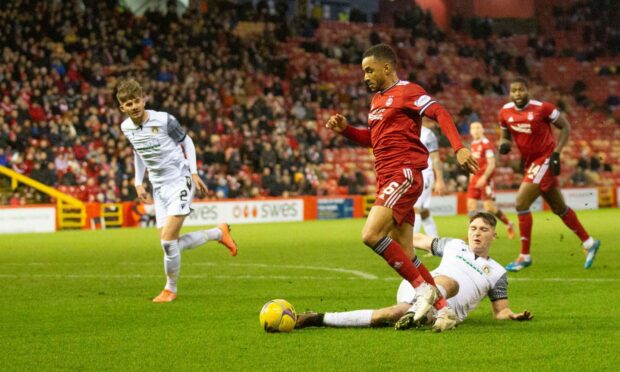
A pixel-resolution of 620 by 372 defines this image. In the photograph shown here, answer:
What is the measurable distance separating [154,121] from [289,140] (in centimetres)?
2240

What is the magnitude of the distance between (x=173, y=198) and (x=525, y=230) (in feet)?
16.9

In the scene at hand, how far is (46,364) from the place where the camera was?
6.57 metres

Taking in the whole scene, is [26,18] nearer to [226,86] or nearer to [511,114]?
[226,86]

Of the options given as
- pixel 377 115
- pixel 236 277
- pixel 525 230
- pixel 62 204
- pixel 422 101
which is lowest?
pixel 62 204

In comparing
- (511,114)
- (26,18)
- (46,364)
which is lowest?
(46,364)

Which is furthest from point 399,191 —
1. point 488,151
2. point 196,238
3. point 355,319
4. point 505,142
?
point 488,151

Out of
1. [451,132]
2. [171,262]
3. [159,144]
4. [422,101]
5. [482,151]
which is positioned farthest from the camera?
[482,151]

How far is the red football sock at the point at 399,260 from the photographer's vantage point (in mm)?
7648

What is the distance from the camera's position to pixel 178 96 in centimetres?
3169

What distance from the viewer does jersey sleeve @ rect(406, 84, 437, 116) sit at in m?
7.78

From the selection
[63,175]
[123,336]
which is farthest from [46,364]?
[63,175]

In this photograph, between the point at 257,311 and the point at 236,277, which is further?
the point at 236,277

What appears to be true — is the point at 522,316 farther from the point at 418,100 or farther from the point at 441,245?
the point at 418,100

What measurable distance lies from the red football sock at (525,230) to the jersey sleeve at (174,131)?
5006 millimetres
